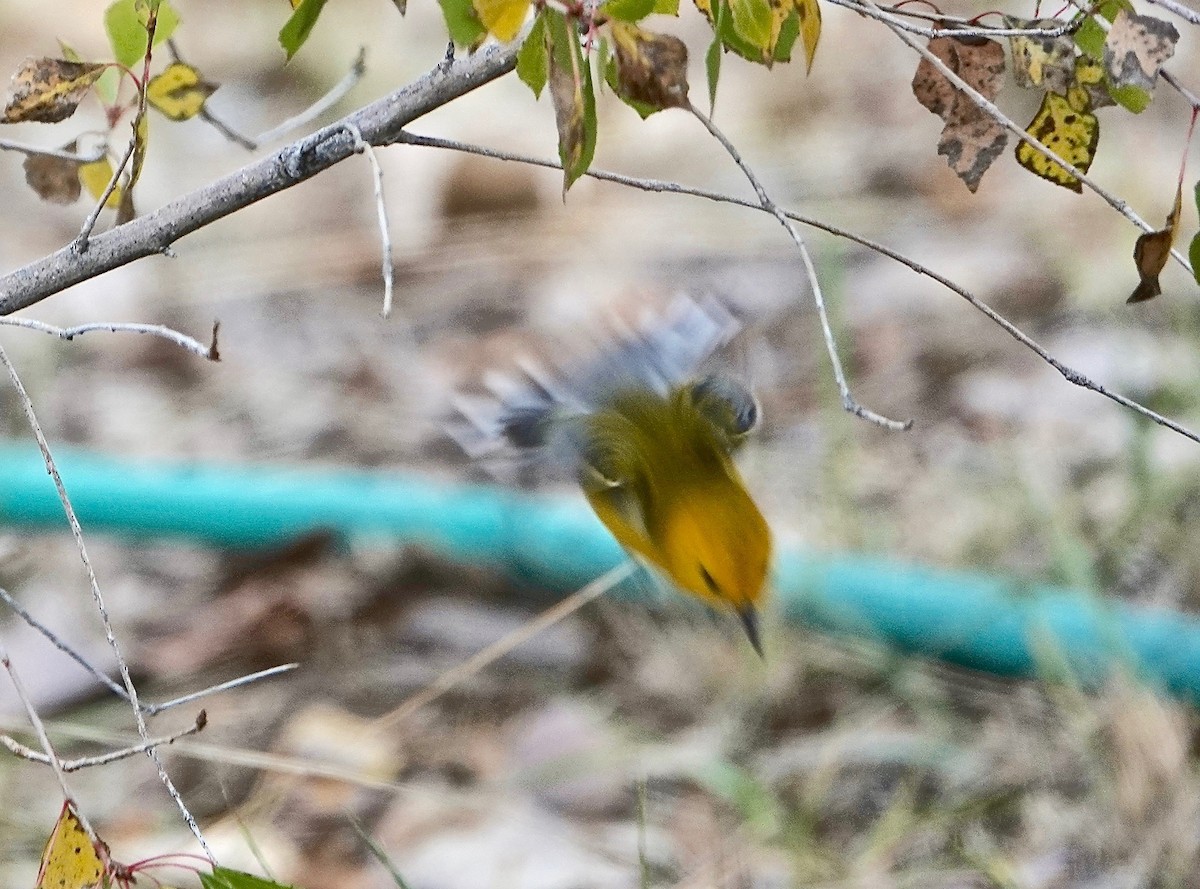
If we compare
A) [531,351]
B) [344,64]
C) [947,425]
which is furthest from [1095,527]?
[344,64]

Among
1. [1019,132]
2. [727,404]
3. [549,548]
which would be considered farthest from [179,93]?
[549,548]

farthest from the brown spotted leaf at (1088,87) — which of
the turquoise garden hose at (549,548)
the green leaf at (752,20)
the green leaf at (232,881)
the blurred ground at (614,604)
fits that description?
the turquoise garden hose at (549,548)

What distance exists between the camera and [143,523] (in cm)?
288

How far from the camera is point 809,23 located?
927 mm

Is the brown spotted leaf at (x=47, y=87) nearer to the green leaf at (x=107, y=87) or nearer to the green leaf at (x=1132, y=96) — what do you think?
the green leaf at (x=107, y=87)

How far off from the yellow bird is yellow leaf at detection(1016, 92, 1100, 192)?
908 millimetres

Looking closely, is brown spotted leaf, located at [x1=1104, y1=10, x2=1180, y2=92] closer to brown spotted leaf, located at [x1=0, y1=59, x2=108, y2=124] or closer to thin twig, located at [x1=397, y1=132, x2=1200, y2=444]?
thin twig, located at [x1=397, y1=132, x2=1200, y2=444]

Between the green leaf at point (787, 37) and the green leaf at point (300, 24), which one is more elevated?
the green leaf at point (300, 24)

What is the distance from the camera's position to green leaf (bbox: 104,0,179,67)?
1.12 metres

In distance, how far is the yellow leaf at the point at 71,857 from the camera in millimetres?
838

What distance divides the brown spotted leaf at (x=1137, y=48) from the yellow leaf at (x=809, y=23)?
7.1 inches

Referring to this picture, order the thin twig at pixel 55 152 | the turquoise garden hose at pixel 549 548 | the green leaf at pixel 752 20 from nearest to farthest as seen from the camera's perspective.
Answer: the green leaf at pixel 752 20 < the thin twig at pixel 55 152 < the turquoise garden hose at pixel 549 548

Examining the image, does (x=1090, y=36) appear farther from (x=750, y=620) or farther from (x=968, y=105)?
(x=750, y=620)

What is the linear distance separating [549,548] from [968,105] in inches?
69.3
